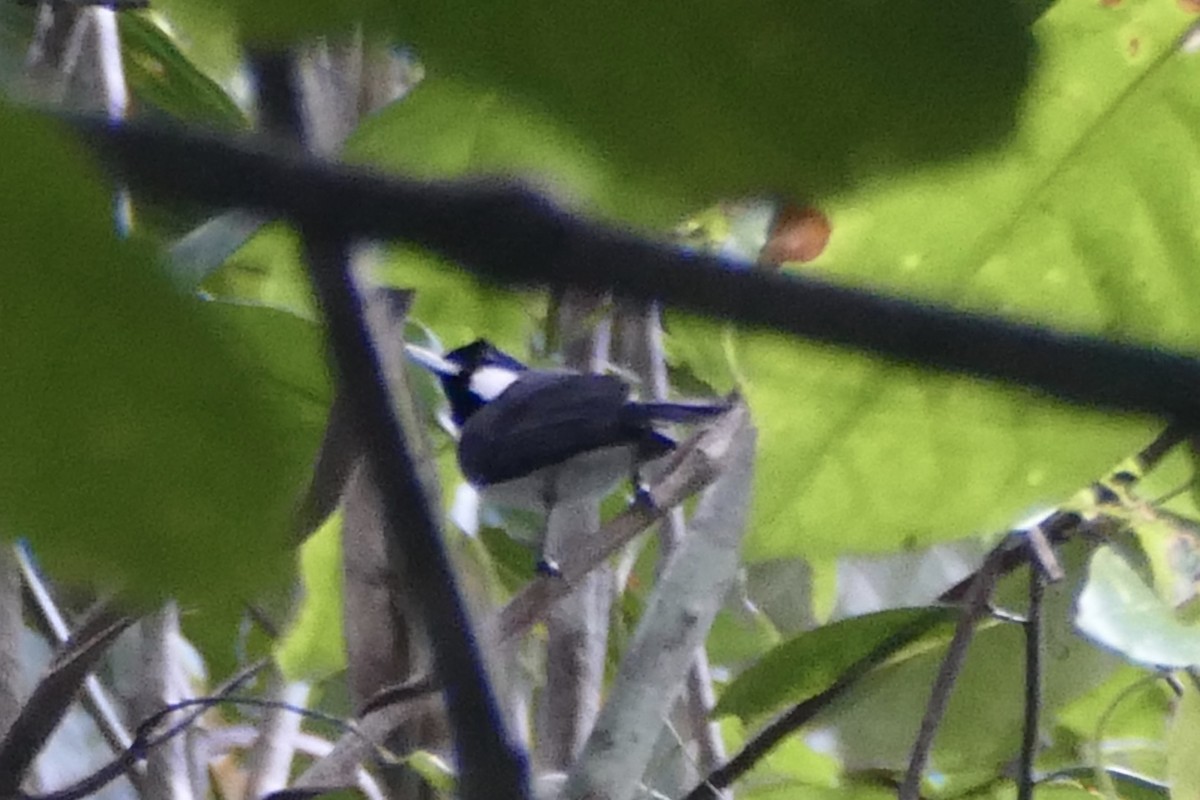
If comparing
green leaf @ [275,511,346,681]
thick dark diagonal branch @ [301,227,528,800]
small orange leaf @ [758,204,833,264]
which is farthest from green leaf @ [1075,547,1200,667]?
thick dark diagonal branch @ [301,227,528,800]

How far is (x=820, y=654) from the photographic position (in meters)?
0.69

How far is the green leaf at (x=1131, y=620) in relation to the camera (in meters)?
0.62

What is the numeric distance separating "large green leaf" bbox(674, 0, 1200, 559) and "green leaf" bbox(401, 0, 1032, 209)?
Result: 0.27m

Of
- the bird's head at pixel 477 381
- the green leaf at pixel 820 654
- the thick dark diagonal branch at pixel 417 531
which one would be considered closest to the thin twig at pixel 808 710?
the green leaf at pixel 820 654

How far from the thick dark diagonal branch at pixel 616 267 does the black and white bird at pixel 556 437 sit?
3.39ft

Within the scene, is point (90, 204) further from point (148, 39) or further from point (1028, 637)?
point (148, 39)

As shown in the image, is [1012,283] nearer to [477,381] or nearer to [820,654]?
[820,654]

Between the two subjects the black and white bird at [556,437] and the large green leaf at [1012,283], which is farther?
the black and white bird at [556,437]

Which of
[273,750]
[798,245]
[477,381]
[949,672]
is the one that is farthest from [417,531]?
[477,381]

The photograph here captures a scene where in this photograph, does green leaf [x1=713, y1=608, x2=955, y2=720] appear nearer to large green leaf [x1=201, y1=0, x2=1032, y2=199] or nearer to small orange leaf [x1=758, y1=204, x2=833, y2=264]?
small orange leaf [x1=758, y1=204, x2=833, y2=264]

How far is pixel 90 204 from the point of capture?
0.27 feet

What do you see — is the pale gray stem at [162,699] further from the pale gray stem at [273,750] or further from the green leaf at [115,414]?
the green leaf at [115,414]

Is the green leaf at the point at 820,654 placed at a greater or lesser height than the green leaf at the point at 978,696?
greater

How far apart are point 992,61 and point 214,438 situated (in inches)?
2.0
